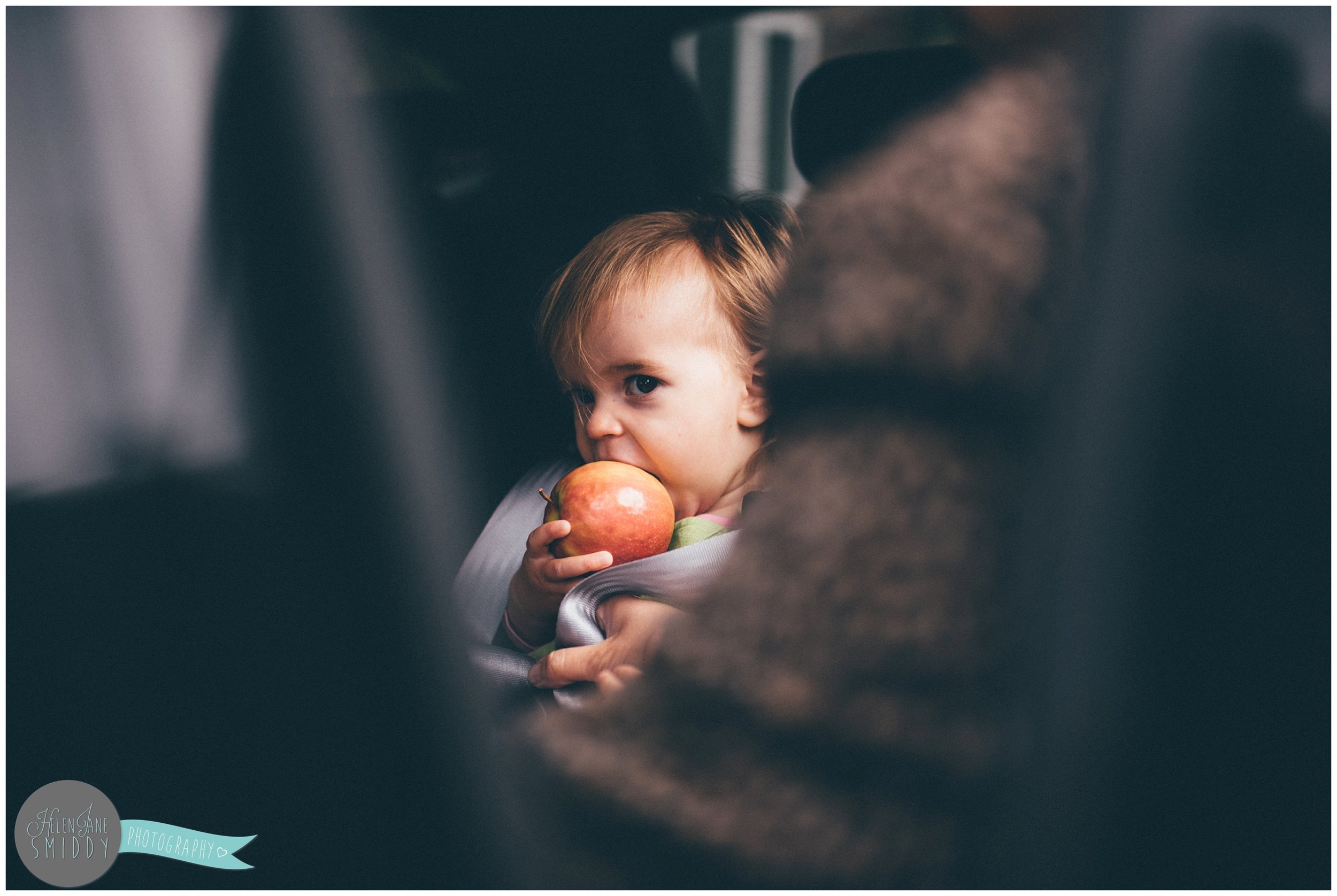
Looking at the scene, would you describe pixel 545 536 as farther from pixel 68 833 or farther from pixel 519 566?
pixel 68 833

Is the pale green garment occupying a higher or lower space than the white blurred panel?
lower

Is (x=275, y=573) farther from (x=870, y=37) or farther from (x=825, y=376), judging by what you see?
(x=870, y=37)

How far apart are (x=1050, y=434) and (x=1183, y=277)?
4.4 inches

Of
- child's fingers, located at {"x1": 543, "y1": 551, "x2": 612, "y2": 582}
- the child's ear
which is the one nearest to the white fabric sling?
child's fingers, located at {"x1": 543, "y1": 551, "x2": 612, "y2": 582}

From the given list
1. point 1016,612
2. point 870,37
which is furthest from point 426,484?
point 870,37

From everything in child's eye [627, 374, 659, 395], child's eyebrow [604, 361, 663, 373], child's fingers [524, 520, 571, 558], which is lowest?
child's fingers [524, 520, 571, 558]

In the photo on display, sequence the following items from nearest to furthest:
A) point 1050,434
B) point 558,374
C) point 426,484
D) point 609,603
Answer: point 1050,434 → point 426,484 → point 609,603 → point 558,374

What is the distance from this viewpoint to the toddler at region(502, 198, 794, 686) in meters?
0.73

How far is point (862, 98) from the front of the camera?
0.68 meters

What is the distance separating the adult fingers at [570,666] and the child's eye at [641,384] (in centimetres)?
23

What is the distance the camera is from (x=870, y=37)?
72 centimetres

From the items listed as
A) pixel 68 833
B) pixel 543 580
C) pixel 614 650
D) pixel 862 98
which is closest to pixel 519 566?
pixel 543 580

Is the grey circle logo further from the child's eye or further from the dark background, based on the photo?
the child's eye

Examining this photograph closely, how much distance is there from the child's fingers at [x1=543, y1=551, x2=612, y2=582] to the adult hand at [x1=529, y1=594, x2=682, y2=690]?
4 cm
